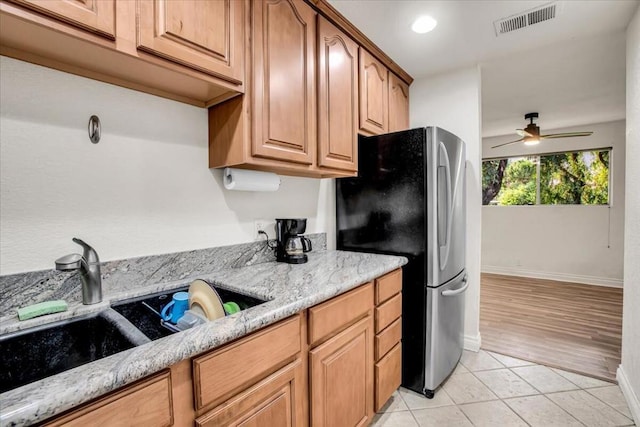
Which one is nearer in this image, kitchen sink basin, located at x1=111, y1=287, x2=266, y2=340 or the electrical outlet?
kitchen sink basin, located at x1=111, y1=287, x2=266, y2=340

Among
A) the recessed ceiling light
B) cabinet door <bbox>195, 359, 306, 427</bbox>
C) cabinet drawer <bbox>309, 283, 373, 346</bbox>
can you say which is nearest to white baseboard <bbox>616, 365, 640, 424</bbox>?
cabinet drawer <bbox>309, 283, 373, 346</bbox>

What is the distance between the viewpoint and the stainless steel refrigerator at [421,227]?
6.04 ft

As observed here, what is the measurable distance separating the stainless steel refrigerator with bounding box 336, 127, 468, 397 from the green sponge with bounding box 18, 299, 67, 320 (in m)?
1.65

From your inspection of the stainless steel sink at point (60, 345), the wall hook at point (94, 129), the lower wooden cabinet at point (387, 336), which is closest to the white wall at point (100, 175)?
the wall hook at point (94, 129)

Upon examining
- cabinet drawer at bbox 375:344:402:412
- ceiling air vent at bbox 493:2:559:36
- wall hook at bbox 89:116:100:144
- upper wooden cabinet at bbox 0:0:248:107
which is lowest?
cabinet drawer at bbox 375:344:402:412

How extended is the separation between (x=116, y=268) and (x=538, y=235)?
559 centimetres

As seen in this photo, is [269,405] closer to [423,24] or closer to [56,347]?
[56,347]

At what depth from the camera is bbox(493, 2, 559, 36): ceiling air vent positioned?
1.74 m

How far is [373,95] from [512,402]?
220 centimetres

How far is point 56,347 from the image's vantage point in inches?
36.3

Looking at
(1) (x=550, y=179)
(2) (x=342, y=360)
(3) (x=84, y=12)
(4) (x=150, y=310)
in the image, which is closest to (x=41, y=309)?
(4) (x=150, y=310)

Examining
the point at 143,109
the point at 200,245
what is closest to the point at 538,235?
the point at 200,245

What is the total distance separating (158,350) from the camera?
28.5 inches

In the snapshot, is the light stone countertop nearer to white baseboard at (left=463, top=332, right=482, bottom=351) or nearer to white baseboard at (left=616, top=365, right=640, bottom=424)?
white baseboard at (left=463, top=332, right=482, bottom=351)
